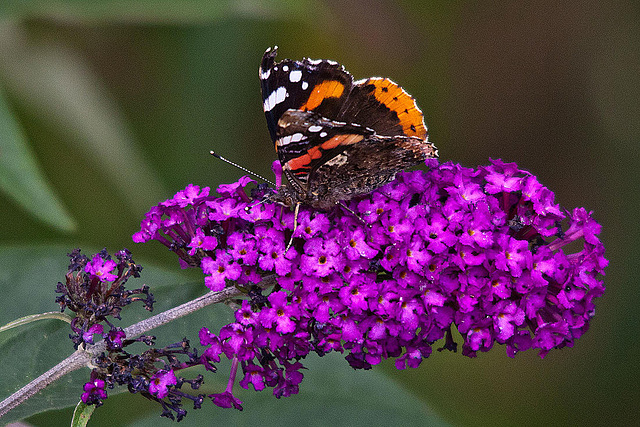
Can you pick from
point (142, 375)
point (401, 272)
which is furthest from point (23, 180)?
point (401, 272)

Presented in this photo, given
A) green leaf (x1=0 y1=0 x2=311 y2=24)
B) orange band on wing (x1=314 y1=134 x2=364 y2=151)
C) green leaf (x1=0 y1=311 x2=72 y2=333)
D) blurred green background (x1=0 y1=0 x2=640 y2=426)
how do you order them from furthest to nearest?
blurred green background (x1=0 y1=0 x2=640 y2=426) < green leaf (x1=0 y1=0 x2=311 y2=24) < orange band on wing (x1=314 y1=134 x2=364 y2=151) < green leaf (x1=0 y1=311 x2=72 y2=333)

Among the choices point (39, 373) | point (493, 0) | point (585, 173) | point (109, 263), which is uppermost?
point (493, 0)

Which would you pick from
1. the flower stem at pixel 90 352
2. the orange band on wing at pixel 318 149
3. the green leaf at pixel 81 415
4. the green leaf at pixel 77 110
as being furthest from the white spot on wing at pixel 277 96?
the green leaf at pixel 77 110

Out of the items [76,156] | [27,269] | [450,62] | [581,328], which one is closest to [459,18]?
[450,62]

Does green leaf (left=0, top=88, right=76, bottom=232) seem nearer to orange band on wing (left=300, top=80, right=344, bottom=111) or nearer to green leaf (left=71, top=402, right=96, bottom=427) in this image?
green leaf (left=71, top=402, right=96, bottom=427)

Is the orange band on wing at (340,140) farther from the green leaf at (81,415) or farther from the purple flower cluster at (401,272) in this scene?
the green leaf at (81,415)

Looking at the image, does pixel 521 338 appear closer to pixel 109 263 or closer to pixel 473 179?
pixel 473 179

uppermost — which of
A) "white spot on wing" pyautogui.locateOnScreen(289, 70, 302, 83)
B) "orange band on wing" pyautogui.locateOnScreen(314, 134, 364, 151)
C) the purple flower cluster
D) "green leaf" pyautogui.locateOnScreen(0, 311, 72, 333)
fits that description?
"white spot on wing" pyautogui.locateOnScreen(289, 70, 302, 83)

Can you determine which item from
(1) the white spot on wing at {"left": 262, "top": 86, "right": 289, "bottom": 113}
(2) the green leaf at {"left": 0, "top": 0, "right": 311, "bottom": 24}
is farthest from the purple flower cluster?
(2) the green leaf at {"left": 0, "top": 0, "right": 311, "bottom": 24}
